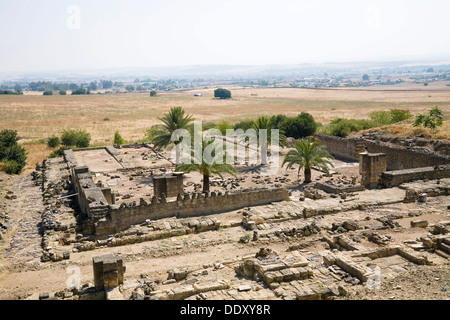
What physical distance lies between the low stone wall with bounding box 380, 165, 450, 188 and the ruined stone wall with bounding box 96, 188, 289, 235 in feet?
16.8

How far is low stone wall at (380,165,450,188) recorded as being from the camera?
2077 cm

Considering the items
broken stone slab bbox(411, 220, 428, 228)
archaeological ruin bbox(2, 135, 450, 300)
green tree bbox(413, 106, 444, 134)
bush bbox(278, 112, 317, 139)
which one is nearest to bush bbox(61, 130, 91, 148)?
archaeological ruin bbox(2, 135, 450, 300)

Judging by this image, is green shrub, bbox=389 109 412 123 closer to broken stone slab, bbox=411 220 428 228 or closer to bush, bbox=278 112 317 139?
bush, bbox=278 112 317 139

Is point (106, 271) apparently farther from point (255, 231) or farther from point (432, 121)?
point (432, 121)

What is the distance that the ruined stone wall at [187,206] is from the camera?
16.3 m

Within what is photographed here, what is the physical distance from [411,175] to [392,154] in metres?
6.70

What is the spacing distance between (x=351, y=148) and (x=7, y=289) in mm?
23816

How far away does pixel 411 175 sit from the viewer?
68.9ft

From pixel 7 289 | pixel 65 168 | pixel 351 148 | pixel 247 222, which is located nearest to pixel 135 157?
pixel 65 168

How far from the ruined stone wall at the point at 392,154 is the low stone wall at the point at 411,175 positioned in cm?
220

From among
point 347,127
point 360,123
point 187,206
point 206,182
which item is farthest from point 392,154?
point 187,206

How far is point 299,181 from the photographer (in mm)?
24797

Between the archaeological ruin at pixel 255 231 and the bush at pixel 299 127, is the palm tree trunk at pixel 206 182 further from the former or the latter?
the bush at pixel 299 127
